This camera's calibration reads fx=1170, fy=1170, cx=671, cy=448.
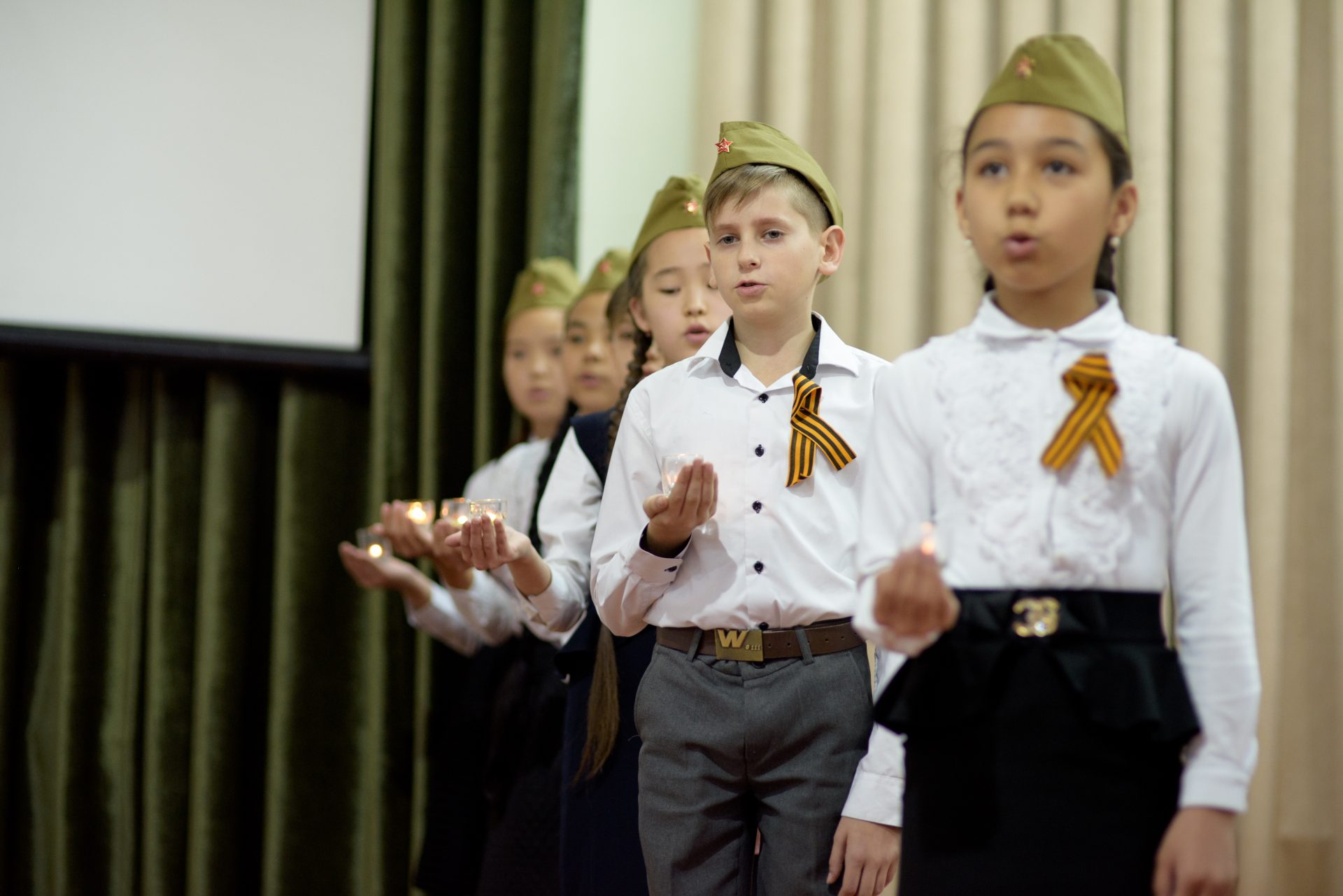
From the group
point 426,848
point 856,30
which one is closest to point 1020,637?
point 426,848

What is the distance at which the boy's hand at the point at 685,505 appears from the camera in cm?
147

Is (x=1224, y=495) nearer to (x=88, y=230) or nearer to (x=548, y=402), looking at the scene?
(x=548, y=402)

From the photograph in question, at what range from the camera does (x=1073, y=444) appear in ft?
3.75

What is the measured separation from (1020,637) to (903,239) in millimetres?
2032

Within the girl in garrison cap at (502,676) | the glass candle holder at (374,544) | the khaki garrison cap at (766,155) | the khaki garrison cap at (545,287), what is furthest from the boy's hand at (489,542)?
the khaki garrison cap at (545,287)

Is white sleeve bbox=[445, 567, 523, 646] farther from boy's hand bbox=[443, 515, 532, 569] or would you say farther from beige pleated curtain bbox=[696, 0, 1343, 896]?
beige pleated curtain bbox=[696, 0, 1343, 896]

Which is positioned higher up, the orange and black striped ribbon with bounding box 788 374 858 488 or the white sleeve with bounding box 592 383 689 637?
the orange and black striped ribbon with bounding box 788 374 858 488

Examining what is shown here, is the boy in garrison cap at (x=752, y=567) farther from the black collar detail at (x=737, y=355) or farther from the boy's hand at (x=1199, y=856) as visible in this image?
the boy's hand at (x=1199, y=856)

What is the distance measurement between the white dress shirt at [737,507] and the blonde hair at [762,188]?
0.17 meters

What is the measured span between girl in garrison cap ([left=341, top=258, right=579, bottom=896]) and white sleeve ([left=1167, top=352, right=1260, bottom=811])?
1.43 metres

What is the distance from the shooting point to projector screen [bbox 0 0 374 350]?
122 inches

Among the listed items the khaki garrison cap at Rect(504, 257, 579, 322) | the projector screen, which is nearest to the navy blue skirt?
the khaki garrison cap at Rect(504, 257, 579, 322)

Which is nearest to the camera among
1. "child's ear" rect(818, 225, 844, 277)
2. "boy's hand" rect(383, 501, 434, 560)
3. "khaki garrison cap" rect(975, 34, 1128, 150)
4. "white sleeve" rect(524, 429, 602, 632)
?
"khaki garrison cap" rect(975, 34, 1128, 150)

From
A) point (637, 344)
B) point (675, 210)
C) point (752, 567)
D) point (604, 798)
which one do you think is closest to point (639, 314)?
point (637, 344)
